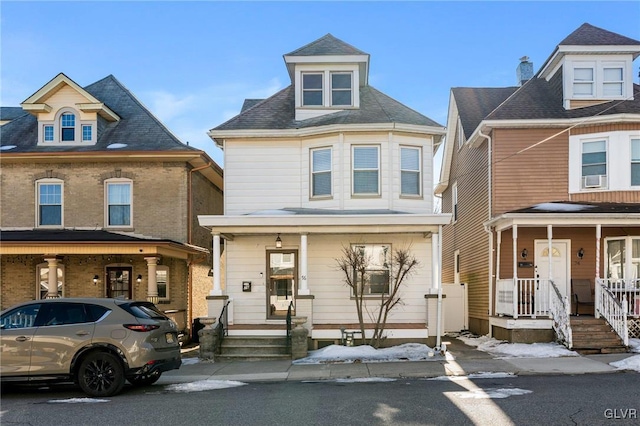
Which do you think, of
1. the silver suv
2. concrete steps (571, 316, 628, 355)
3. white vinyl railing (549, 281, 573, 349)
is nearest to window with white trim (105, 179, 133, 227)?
the silver suv

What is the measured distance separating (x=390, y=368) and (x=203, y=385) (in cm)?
381

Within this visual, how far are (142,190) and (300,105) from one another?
5.69m

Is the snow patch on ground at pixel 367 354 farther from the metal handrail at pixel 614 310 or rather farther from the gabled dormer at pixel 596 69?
the gabled dormer at pixel 596 69

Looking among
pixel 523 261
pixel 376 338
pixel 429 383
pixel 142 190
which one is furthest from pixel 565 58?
pixel 142 190

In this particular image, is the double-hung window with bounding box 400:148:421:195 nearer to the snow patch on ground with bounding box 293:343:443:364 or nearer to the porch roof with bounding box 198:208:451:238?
the porch roof with bounding box 198:208:451:238

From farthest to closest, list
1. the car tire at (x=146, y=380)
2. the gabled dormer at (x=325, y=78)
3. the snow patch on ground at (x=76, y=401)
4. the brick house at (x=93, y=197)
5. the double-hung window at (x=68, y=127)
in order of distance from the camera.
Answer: the double-hung window at (x=68, y=127) → the brick house at (x=93, y=197) → the gabled dormer at (x=325, y=78) → the car tire at (x=146, y=380) → the snow patch on ground at (x=76, y=401)

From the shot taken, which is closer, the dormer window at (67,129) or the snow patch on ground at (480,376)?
the snow patch on ground at (480,376)

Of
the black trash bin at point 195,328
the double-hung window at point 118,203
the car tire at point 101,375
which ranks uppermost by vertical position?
the double-hung window at point 118,203

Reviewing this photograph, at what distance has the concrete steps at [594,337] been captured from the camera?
1345cm

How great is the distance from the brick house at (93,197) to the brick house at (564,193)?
911cm

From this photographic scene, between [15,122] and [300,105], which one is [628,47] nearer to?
[300,105]

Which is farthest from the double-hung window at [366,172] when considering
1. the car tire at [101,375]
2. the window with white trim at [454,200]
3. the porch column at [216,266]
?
the car tire at [101,375]

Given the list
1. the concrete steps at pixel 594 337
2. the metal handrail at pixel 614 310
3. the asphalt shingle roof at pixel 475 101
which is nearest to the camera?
the concrete steps at pixel 594 337

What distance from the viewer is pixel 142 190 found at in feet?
59.9
